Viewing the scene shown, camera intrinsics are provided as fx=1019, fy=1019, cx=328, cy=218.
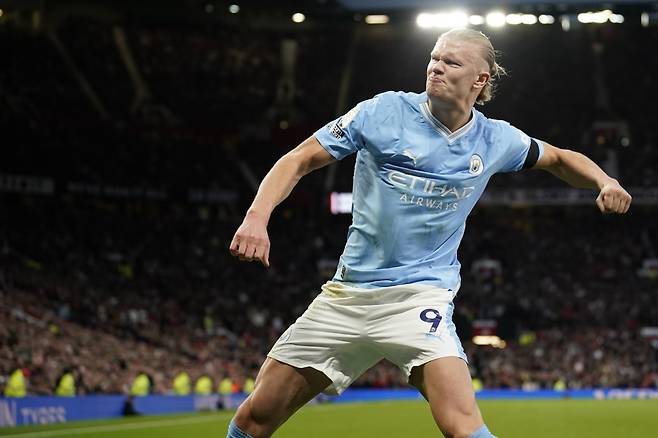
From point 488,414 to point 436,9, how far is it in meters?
20.3

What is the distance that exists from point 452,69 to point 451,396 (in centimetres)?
164

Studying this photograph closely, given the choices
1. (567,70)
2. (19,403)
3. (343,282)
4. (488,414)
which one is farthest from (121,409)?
(567,70)

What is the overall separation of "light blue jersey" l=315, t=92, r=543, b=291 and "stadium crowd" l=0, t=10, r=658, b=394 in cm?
2556

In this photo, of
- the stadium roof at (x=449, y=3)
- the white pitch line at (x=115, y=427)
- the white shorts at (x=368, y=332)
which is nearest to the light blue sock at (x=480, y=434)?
the white shorts at (x=368, y=332)

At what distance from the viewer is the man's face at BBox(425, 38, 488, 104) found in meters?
5.18

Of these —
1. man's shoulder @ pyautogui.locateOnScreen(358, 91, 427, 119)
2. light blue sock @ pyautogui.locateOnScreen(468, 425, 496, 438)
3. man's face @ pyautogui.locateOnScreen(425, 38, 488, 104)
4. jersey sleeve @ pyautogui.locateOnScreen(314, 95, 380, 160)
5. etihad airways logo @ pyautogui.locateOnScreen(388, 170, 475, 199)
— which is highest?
man's face @ pyautogui.locateOnScreen(425, 38, 488, 104)

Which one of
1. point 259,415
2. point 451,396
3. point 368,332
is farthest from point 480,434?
point 259,415

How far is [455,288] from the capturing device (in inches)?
215

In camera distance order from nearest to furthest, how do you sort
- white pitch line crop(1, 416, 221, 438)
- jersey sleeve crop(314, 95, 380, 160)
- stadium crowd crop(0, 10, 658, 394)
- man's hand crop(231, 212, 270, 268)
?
man's hand crop(231, 212, 270, 268) < jersey sleeve crop(314, 95, 380, 160) < white pitch line crop(1, 416, 221, 438) < stadium crowd crop(0, 10, 658, 394)

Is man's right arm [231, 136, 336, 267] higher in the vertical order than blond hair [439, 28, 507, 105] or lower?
lower

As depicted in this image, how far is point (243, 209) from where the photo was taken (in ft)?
153

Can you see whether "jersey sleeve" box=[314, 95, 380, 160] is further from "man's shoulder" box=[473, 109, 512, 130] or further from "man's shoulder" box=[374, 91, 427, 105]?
"man's shoulder" box=[473, 109, 512, 130]

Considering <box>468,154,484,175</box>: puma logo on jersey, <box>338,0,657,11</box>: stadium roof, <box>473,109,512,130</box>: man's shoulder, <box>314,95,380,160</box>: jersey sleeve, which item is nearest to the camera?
<box>314,95,380,160</box>: jersey sleeve

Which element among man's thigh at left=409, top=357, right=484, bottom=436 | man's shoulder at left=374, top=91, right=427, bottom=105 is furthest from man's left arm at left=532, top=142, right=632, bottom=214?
man's thigh at left=409, top=357, right=484, bottom=436
